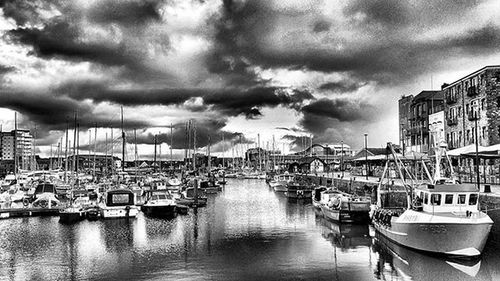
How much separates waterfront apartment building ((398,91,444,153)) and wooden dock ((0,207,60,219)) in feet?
201

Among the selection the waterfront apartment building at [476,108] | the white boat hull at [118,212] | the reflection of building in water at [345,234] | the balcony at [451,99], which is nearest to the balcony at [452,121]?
the waterfront apartment building at [476,108]

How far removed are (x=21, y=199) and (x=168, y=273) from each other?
57012 millimetres

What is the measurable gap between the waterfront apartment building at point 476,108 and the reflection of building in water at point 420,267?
113ft

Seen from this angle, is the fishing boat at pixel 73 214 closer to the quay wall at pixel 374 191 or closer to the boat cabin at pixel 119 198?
the boat cabin at pixel 119 198

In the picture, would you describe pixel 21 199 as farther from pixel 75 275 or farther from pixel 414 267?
pixel 414 267

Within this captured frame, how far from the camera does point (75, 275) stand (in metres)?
31.1

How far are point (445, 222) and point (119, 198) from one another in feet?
138

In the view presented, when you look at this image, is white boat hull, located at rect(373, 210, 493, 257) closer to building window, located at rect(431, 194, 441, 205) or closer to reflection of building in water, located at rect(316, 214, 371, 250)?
building window, located at rect(431, 194, 441, 205)

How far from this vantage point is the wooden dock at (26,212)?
62.6 m

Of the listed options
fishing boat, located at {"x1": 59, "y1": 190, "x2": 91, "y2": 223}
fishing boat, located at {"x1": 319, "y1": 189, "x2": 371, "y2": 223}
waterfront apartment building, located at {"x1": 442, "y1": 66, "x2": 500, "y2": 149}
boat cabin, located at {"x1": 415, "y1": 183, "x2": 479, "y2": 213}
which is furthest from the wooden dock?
waterfront apartment building, located at {"x1": 442, "y1": 66, "x2": 500, "y2": 149}

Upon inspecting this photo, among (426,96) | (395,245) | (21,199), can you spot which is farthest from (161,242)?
(426,96)

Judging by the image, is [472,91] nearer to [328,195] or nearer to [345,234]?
[328,195]

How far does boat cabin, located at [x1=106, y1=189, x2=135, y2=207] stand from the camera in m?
60.3

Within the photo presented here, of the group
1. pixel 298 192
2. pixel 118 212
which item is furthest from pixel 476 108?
pixel 118 212
